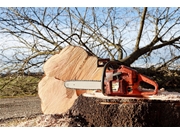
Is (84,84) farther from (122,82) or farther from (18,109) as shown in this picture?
(18,109)

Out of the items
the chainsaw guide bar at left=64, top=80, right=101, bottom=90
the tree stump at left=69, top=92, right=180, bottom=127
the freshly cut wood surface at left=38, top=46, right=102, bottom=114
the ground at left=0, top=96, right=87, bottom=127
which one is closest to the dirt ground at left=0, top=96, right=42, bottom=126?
the ground at left=0, top=96, right=87, bottom=127

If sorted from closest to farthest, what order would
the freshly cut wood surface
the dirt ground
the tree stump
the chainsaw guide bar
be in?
the tree stump < the chainsaw guide bar < the freshly cut wood surface < the dirt ground

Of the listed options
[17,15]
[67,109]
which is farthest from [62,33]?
[67,109]

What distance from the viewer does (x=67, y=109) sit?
3027mm

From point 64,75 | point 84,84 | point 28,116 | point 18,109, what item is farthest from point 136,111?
point 18,109

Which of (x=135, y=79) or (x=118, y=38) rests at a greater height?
(x=118, y=38)

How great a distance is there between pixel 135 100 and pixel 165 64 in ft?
5.80

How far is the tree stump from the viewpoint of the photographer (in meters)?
2.35

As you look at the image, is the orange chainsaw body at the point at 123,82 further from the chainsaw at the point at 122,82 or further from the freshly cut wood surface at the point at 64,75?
the freshly cut wood surface at the point at 64,75

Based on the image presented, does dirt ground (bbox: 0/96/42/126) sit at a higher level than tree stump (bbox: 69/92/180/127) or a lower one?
lower

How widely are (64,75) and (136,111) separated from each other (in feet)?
3.14

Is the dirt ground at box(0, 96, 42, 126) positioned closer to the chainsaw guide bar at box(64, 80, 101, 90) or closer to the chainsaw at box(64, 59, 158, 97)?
the chainsaw guide bar at box(64, 80, 101, 90)

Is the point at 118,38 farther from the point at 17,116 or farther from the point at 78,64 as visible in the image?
the point at 17,116

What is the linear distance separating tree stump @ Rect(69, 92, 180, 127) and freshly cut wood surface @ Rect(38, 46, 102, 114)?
1.66ft
